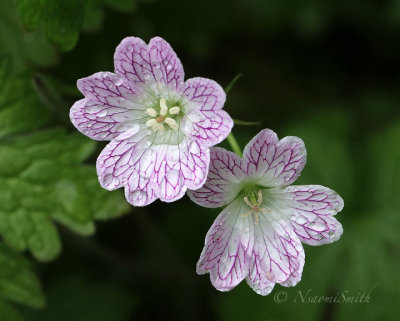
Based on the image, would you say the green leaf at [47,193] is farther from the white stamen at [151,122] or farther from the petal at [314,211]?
the petal at [314,211]

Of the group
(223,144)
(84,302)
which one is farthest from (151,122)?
(84,302)

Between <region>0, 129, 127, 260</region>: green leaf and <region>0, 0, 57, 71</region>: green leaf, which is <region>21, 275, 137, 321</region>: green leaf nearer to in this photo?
<region>0, 129, 127, 260</region>: green leaf

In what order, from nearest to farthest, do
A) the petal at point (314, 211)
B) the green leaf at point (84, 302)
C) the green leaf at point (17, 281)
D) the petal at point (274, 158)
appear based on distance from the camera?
the petal at point (274, 158), the petal at point (314, 211), the green leaf at point (17, 281), the green leaf at point (84, 302)

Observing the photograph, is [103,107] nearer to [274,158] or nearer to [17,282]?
[274,158]

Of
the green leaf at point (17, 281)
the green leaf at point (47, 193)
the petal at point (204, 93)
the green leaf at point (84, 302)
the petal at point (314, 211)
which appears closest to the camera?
the petal at point (204, 93)

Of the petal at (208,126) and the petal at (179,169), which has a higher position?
the petal at (208,126)

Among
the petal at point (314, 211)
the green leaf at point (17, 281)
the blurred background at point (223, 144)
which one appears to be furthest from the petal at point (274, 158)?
the green leaf at point (17, 281)
